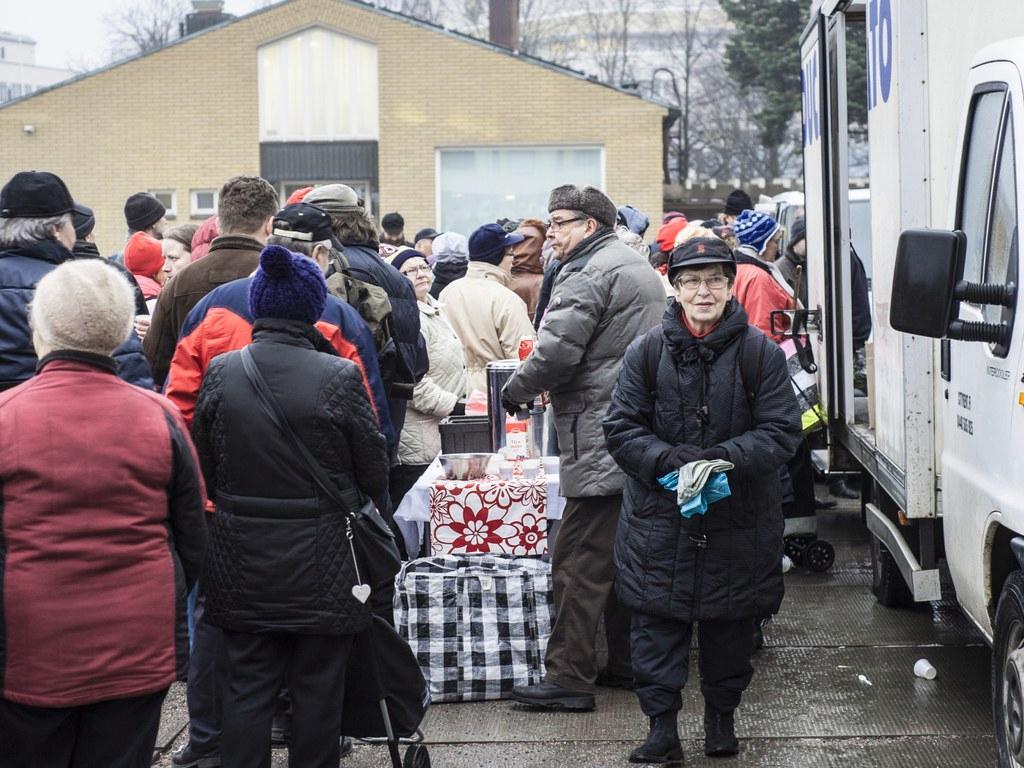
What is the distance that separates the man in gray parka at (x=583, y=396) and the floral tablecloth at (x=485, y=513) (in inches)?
11.6

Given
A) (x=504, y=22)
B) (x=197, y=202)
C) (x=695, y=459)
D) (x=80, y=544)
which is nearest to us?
(x=80, y=544)

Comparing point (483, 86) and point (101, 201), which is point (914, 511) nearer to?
point (483, 86)

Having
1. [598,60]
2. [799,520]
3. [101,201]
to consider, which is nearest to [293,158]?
[101,201]

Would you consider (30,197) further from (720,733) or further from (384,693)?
(720,733)

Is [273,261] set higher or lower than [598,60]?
lower

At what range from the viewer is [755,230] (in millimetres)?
9000

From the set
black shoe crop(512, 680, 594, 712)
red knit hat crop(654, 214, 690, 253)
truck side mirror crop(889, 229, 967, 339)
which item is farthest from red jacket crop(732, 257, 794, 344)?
truck side mirror crop(889, 229, 967, 339)

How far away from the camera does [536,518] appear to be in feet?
21.5

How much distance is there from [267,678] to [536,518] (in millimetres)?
2150

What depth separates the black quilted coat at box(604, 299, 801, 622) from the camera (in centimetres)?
521

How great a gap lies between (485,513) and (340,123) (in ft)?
79.7

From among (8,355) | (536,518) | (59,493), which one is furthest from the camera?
(536,518)

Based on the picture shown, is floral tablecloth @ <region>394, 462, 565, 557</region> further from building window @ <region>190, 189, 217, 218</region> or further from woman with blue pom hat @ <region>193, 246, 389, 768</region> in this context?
building window @ <region>190, 189, 217, 218</region>

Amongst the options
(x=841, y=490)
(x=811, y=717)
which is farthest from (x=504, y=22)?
(x=811, y=717)
